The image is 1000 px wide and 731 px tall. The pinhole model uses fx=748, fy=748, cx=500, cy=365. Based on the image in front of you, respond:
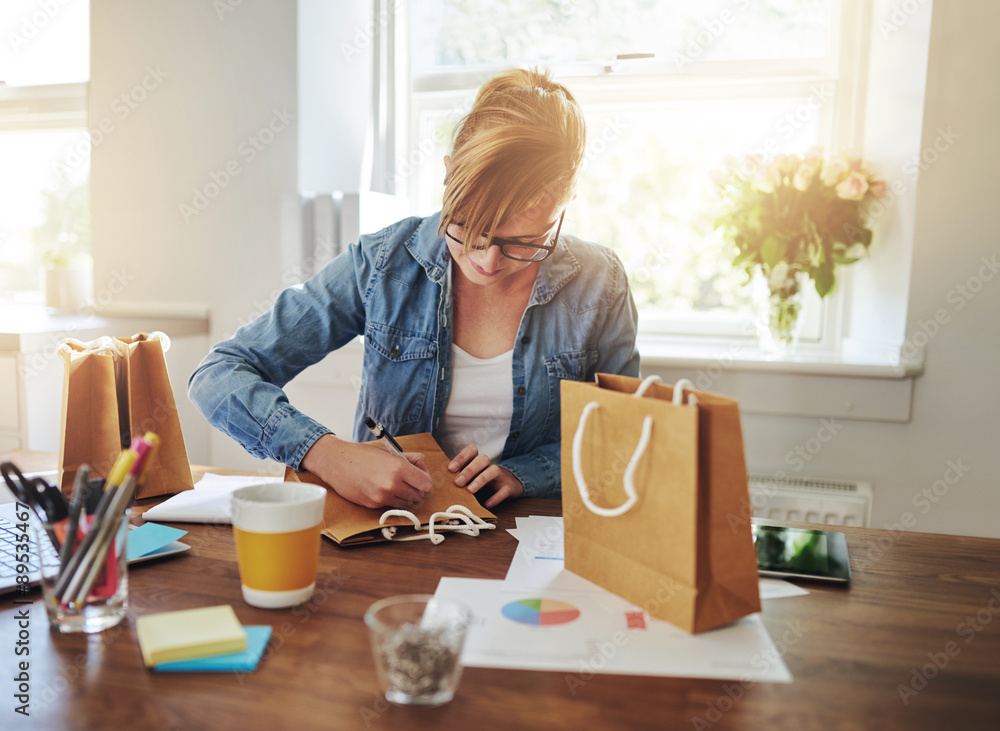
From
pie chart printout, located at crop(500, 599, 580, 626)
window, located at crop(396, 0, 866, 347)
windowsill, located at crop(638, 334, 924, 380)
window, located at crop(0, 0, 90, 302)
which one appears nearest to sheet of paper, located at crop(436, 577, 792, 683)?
pie chart printout, located at crop(500, 599, 580, 626)

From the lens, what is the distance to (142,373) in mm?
1032

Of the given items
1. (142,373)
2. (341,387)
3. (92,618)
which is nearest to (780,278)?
(341,387)

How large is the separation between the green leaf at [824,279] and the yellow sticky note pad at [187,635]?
1.63 m

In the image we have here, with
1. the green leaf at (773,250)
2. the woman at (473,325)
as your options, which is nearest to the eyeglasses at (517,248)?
the woman at (473,325)

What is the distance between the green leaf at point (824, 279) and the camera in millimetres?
1852

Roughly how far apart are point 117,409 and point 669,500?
2.43ft

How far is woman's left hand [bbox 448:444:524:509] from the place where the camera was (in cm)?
102

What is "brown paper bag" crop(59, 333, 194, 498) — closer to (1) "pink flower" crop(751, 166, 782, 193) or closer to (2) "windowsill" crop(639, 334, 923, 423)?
(2) "windowsill" crop(639, 334, 923, 423)

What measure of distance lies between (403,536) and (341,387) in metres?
1.19

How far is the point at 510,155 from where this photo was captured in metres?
1.06

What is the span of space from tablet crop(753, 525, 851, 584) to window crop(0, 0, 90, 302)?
2.29 metres

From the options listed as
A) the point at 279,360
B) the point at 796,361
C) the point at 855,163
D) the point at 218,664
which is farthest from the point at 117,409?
the point at 855,163

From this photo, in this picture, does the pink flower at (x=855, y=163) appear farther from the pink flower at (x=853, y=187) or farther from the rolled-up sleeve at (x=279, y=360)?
the rolled-up sleeve at (x=279, y=360)

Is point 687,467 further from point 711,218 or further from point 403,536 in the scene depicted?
point 711,218
